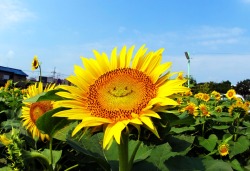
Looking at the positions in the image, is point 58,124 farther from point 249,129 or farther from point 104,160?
point 249,129

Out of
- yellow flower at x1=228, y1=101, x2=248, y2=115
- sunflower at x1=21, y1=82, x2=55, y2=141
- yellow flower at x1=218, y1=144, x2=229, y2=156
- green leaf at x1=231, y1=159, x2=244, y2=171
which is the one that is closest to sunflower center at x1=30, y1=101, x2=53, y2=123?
sunflower at x1=21, y1=82, x2=55, y2=141

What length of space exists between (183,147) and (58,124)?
25.7 inches

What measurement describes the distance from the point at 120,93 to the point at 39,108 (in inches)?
19.5

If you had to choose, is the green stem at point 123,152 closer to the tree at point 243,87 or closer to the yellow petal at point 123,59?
the yellow petal at point 123,59

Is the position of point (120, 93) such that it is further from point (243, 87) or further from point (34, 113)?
point (243, 87)

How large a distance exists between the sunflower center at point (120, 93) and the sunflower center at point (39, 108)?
36 cm

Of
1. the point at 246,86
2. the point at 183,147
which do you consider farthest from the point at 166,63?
the point at 246,86

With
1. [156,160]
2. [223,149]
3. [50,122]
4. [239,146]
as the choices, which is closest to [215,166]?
[156,160]

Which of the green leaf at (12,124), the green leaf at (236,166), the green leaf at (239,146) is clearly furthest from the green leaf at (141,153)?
the green leaf at (239,146)

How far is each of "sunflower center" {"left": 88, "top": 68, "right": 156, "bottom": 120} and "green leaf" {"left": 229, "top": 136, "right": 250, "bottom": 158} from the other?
1.65m

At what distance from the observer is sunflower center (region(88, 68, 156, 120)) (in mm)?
916

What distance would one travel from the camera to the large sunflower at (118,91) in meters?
0.87

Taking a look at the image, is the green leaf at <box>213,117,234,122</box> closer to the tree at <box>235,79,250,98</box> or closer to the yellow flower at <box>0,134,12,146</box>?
the yellow flower at <box>0,134,12,146</box>

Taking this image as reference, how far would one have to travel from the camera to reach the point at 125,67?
106cm
